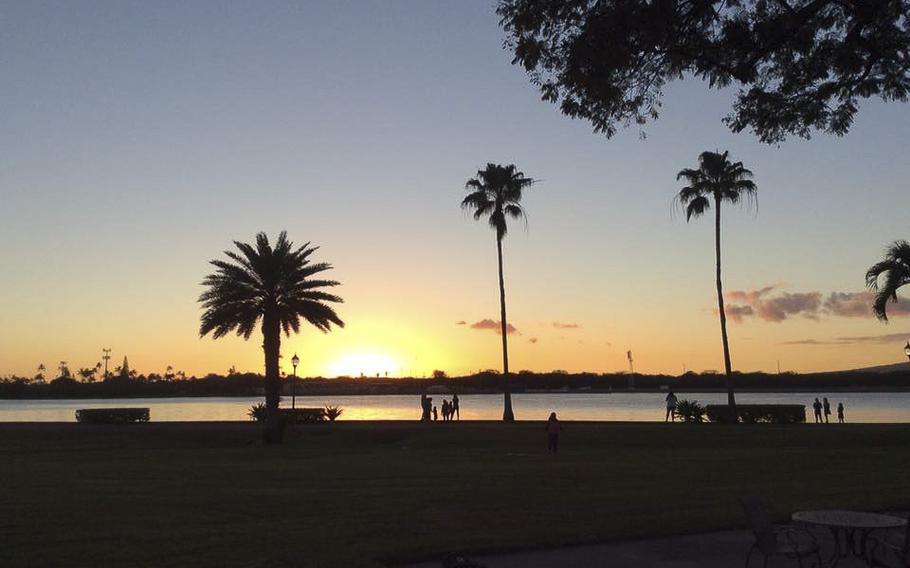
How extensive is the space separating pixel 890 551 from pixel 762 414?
32.5 meters

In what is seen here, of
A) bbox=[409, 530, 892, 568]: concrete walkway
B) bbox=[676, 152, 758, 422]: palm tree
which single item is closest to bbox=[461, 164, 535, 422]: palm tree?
bbox=[676, 152, 758, 422]: palm tree

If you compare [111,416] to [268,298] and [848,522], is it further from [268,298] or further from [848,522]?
[848,522]

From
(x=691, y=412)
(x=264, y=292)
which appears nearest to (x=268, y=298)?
(x=264, y=292)

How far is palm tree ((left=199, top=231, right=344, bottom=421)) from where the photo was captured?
1628 inches

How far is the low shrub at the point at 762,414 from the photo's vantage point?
40562mm

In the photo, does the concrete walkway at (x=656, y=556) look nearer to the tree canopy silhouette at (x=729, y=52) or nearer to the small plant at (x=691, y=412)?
the tree canopy silhouette at (x=729, y=52)

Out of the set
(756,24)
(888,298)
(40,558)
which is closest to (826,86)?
(756,24)

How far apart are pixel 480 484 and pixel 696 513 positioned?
211 inches

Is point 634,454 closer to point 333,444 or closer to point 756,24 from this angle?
point 333,444

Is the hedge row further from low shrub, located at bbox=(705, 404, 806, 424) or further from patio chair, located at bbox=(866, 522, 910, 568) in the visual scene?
patio chair, located at bbox=(866, 522, 910, 568)

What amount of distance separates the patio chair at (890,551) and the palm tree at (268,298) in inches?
1298

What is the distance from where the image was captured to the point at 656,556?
→ 10.4 m

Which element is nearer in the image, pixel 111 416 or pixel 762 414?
pixel 762 414

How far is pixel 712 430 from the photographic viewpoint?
35469 mm
